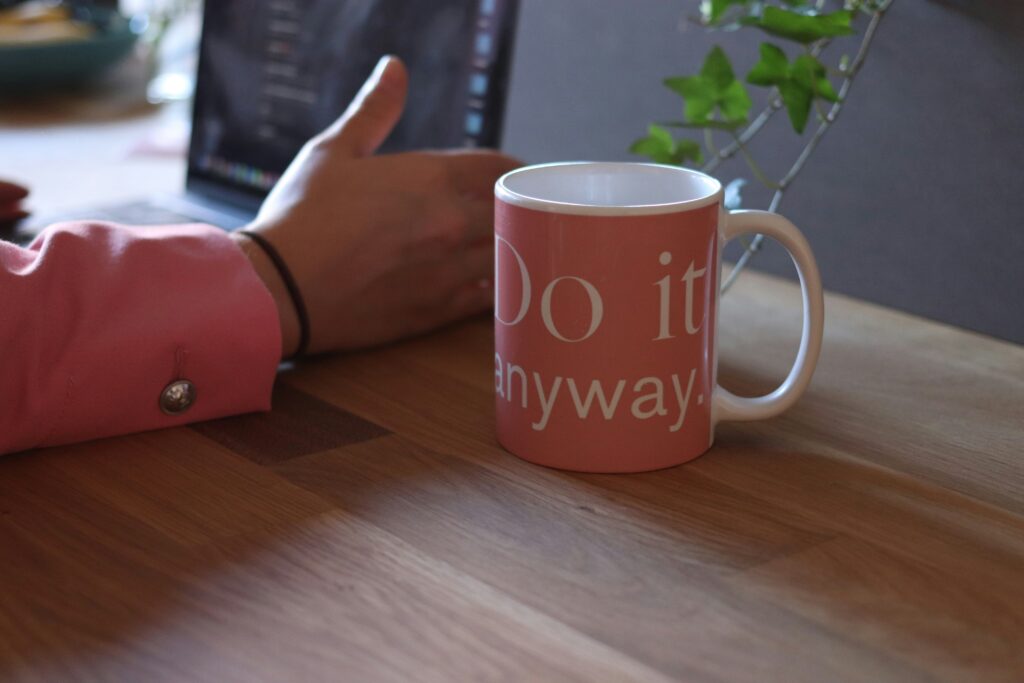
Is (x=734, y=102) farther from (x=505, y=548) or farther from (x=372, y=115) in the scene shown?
(x=505, y=548)

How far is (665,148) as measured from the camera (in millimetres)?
764

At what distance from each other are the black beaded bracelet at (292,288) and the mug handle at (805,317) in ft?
0.89

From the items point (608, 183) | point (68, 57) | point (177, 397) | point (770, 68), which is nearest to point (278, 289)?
point (177, 397)

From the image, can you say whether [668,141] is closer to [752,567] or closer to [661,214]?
[661,214]

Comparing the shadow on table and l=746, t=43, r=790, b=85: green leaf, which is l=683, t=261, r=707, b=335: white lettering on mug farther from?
l=746, t=43, r=790, b=85: green leaf

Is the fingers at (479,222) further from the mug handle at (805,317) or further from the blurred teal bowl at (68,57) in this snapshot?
the blurred teal bowl at (68,57)

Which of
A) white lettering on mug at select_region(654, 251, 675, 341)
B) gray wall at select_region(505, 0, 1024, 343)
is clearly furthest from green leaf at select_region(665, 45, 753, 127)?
white lettering on mug at select_region(654, 251, 675, 341)

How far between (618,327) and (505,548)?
118mm

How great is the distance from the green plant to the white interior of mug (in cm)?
11

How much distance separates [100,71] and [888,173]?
121 centimetres

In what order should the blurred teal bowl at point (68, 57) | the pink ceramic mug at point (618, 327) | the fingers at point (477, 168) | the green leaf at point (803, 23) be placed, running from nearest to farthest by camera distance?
the pink ceramic mug at point (618, 327) → the green leaf at point (803, 23) → the fingers at point (477, 168) → the blurred teal bowl at point (68, 57)

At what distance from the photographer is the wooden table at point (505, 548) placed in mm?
422

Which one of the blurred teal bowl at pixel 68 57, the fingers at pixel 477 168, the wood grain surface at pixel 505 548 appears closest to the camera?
the wood grain surface at pixel 505 548

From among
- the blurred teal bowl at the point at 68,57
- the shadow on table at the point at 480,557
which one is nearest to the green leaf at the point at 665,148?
the shadow on table at the point at 480,557
